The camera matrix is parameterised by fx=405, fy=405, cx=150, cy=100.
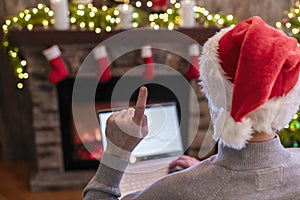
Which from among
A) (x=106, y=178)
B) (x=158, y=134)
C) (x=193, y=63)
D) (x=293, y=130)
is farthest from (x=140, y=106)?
(x=293, y=130)

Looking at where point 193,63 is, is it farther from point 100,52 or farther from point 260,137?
point 260,137

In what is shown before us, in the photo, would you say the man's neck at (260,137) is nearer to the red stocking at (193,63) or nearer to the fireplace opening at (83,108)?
the red stocking at (193,63)

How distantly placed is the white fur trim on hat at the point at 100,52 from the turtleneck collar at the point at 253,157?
165 centimetres

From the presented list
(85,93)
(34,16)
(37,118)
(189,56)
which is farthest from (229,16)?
(37,118)

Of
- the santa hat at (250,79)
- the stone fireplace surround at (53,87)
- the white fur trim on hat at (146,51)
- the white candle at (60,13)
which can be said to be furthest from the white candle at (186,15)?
the santa hat at (250,79)

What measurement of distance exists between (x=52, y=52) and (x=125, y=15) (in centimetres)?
50

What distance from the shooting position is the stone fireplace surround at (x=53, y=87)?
2430 millimetres

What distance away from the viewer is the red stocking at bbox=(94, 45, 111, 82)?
246 cm

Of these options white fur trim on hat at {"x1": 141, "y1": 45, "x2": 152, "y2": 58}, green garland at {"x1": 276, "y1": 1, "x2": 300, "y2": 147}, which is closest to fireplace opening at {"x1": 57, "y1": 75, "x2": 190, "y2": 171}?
white fur trim on hat at {"x1": 141, "y1": 45, "x2": 152, "y2": 58}

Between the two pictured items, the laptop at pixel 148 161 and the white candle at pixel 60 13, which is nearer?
the laptop at pixel 148 161

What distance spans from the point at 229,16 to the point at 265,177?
193cm

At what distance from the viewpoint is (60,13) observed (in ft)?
7.80

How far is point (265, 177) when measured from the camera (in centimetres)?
90

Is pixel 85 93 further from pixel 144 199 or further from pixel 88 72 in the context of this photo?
pixel 144 199
